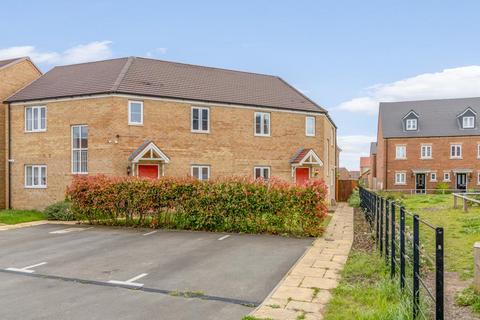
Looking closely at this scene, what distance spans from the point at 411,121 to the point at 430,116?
2222 mm

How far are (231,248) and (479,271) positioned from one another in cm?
615

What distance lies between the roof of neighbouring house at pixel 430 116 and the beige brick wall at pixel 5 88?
35.6 metres

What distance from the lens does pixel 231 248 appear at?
35.4 feet

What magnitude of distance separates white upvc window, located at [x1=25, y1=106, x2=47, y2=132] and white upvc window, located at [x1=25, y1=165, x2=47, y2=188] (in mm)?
2011

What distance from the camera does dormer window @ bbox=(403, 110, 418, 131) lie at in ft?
144

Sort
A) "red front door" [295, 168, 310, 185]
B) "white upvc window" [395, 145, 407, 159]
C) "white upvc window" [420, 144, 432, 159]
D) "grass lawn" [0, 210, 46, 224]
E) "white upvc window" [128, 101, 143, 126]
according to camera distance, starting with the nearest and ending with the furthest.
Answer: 1. "grass lawn" [0, 210, 46, 224]
2. "white upvc window" [128, 101, 143, 126]
3. "red front door" [295, 168, 310, 185]
4. "white upvc window" [420, 144, 432, 159]
5. "white upvc window" [395, 145, 407, 159]

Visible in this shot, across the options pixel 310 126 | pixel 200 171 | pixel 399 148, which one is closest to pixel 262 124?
pixel 310 126

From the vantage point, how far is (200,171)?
2198 centimetres

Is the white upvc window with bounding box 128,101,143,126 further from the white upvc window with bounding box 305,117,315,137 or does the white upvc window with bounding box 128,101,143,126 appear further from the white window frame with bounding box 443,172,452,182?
the white window frame with bounding box 443,172,452,182

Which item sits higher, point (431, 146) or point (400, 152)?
point (431, 146)

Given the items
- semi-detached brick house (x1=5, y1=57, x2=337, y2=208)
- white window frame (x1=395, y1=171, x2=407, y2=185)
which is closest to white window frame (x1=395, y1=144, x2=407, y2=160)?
white window frame (x1=395, y1=171, x2=407, y2=185)

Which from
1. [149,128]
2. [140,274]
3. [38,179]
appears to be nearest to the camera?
[140,274]

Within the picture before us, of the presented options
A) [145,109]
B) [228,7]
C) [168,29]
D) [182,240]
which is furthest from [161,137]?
[182,240]

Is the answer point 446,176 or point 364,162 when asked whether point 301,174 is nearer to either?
point 446,176
